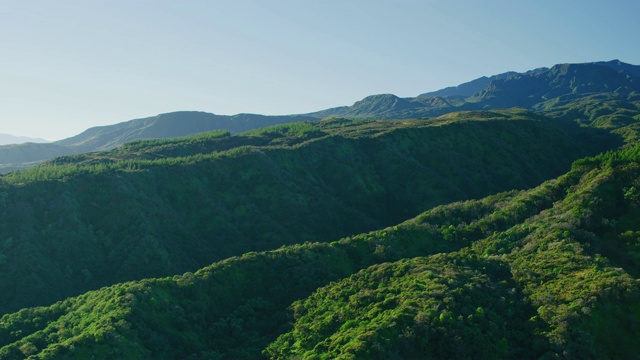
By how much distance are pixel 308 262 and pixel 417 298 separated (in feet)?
48.6

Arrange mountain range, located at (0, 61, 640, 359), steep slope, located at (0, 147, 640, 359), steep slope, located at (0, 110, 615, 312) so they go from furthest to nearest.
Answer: steep slope, located at (0, 110, 615, 312) → mountain range, located at (0, 61, 640, 359) → steep slope, located at (0, 147, 640, 359)

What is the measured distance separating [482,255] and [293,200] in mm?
47765

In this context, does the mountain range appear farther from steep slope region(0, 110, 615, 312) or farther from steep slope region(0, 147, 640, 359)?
steep slope region(0, 110, 615, 312)

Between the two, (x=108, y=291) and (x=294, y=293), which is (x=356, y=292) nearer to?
(x=294, y=293)

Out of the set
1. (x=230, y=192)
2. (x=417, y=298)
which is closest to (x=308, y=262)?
(x=417, y=298)

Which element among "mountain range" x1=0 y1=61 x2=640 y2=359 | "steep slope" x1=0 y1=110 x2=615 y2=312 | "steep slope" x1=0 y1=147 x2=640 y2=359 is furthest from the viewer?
"steep slope" x1=0 y1=110 x2=615 y2=312

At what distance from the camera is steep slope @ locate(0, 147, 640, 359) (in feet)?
94.9

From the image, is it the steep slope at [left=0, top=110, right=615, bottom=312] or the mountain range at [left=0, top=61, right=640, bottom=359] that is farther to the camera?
the steep slope at [left=0, top=110, right=615, bottom=312]

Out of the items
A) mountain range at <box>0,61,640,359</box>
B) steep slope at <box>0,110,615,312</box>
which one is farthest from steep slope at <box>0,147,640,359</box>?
steep slope at <box>0,110,615,312</box>

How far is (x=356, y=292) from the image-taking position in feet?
122

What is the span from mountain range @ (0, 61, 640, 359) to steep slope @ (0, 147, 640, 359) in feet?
0.49

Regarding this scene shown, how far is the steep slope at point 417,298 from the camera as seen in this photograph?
28938 millimetres

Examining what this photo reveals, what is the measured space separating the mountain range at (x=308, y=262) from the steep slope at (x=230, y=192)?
0.34 metres

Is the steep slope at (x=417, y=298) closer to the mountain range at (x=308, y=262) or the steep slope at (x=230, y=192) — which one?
the mountain range at (x=308, y=262)
